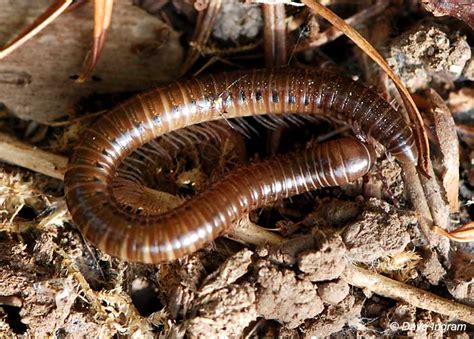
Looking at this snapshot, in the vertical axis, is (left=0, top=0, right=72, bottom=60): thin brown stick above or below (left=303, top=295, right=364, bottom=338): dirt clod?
above

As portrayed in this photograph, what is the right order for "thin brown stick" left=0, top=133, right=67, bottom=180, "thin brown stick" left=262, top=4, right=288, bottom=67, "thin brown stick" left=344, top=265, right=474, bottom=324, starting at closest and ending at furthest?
1. "thin brown stick" left=344, top=265, right=474, bottom=324
2. "thin brown stick" left=0, top=133, right=67, bottom=180
3. "thin brown stick" left=262, top=4, right=288, bottom=67

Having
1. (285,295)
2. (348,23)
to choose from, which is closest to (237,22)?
(348,23)

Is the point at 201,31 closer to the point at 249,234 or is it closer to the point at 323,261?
the point at 249,234

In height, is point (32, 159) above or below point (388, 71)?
below

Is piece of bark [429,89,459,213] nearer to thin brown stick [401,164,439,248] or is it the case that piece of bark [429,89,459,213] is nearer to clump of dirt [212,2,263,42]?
thin brown stick [401,164,439,248]

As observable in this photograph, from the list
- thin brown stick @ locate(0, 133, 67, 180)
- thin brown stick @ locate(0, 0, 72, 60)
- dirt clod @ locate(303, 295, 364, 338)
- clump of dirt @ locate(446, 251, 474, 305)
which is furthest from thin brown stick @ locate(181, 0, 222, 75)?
clump of dirt @ locate(446, 251, 474, 305)

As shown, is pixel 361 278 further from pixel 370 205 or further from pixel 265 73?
pixel 265 73

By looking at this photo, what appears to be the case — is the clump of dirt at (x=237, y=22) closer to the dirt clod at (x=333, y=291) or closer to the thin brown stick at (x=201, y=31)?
the thin brown stick at (x=201, y=31)
